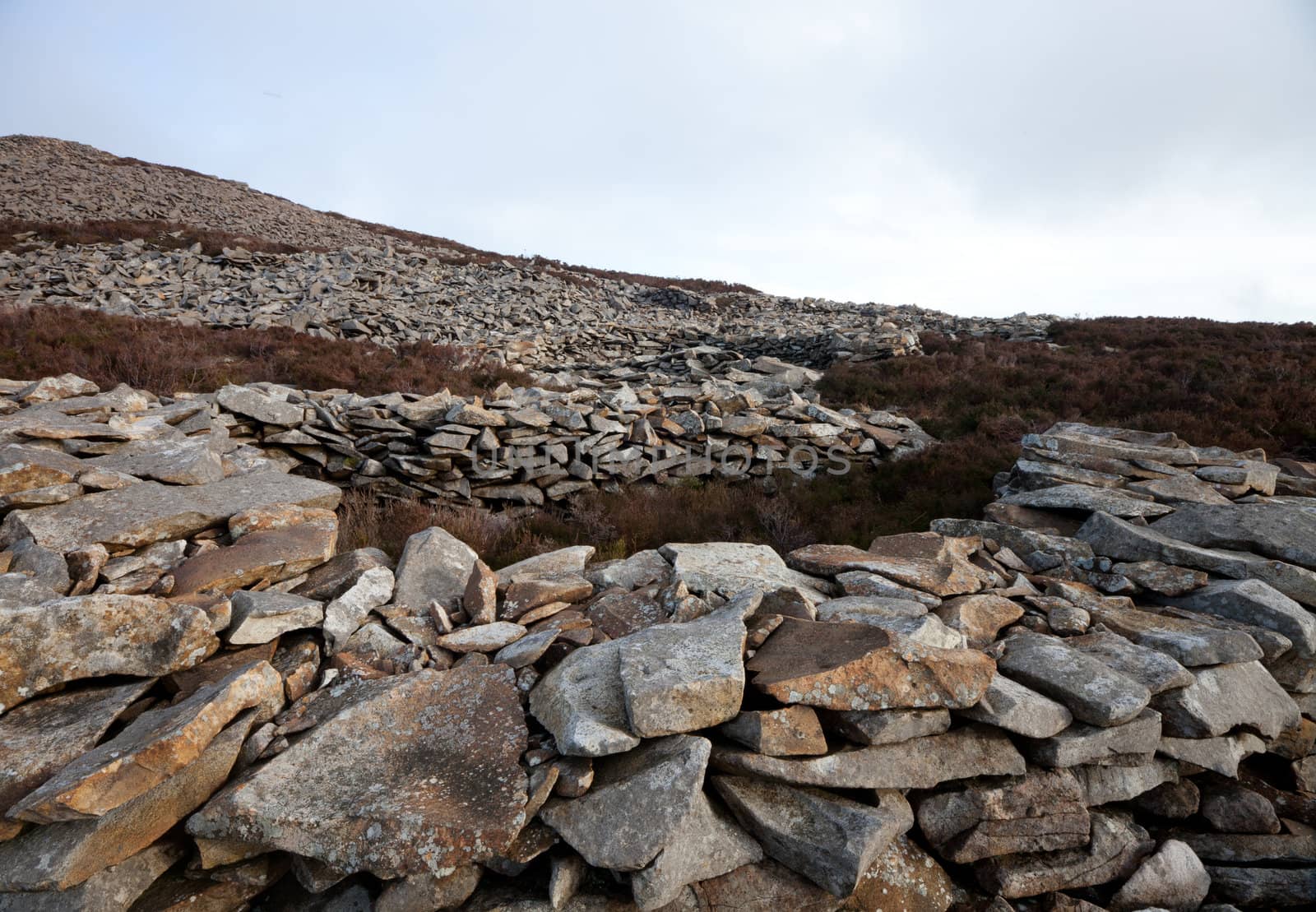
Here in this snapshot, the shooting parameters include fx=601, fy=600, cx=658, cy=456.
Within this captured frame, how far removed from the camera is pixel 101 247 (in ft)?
72.6

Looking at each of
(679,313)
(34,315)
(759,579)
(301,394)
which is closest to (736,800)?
(759,579)

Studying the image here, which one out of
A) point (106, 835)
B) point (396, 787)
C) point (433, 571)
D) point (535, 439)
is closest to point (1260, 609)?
point (396, 787)

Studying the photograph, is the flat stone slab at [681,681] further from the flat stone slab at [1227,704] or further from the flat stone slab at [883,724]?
the flat stone slab at [1227,704]

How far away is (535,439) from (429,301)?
14.9 m

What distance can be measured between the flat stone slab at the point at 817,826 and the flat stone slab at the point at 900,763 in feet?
0.28

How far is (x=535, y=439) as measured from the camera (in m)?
8.54

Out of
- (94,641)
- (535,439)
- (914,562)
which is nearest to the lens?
(94,641)

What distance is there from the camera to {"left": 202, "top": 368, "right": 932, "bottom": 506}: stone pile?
8078 mm

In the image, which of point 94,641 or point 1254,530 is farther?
point 1254,530

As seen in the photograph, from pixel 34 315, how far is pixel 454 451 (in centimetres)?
1172

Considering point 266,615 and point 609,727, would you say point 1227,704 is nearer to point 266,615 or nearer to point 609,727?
point 609,727

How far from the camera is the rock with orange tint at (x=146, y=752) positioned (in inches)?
89.7

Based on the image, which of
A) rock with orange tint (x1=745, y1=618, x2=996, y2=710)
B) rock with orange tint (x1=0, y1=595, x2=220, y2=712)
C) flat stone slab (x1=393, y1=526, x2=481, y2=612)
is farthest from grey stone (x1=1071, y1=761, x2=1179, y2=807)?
rock with orange tint (x1=0, y1=595, x2=220, y2=712)

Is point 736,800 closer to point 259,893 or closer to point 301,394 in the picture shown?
point 259,893
